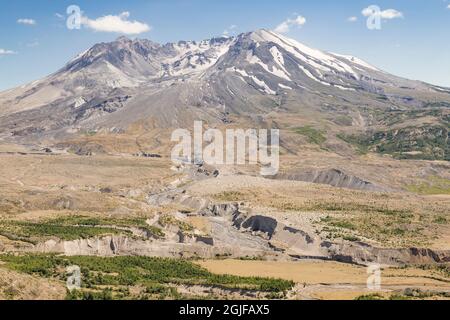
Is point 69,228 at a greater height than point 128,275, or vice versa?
point 69,228

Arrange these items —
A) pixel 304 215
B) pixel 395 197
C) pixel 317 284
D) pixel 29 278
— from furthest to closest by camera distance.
Answer: 1. pixel 395 197
2. pixel 304 215
3. pixel 317 284
4. pixel 29 278

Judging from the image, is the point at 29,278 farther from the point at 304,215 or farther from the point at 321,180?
the point at 321,180

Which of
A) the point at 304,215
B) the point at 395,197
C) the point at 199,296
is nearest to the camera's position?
the point at 199,296

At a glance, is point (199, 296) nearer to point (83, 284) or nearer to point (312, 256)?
point (83, 284)

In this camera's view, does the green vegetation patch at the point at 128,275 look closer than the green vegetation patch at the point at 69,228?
Yes

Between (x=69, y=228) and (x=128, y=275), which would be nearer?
(x=128, y=275)

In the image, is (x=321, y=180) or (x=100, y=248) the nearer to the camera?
(x=100, y=248)

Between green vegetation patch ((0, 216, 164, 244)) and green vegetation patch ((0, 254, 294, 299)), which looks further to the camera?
green vegetation patch ((0, 216, 164, 244))
